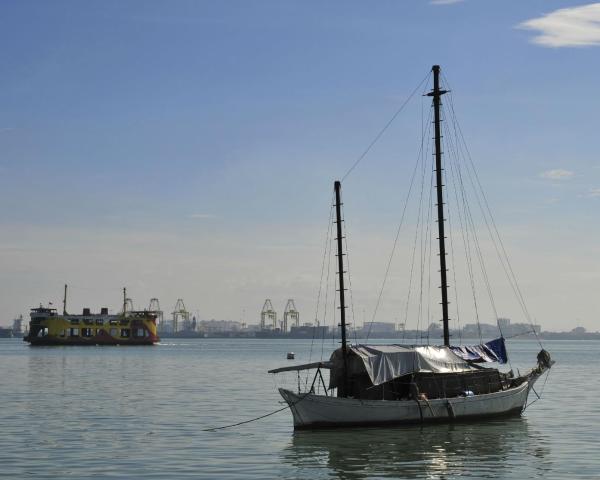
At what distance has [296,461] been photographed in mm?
34719

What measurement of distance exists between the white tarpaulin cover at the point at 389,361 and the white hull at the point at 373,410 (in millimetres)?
1366

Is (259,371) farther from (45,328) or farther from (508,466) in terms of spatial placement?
(45,328)

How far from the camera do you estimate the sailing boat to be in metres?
41.2

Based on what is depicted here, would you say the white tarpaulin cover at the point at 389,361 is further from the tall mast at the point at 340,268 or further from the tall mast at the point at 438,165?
the tall mast at the point at 438,165

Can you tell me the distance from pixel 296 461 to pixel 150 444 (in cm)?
753

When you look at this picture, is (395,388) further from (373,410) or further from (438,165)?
(438,165)

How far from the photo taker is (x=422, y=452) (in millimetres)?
37188

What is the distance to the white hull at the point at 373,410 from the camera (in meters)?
40.9

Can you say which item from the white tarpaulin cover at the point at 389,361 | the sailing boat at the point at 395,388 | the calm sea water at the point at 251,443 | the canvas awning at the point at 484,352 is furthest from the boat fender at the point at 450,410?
the canvas awning at the point at 484,352

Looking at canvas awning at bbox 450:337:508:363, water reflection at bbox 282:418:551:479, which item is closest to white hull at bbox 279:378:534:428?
water reflection at bbox 282:418:551:479

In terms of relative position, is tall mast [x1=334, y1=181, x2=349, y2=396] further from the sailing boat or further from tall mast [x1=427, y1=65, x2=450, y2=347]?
tall mast [x1=427, y1=65, x2=450, y2=347]

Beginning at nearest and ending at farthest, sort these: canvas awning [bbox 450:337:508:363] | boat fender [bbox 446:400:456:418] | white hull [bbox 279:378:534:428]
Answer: white hull [bbox 279:378:534:428] → boat fender [bbox 446:400:456:418] → canvas awning [bbox 450:337:508:363]

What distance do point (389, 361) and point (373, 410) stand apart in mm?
2641

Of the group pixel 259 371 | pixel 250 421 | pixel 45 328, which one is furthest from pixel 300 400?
pixel 45 328
